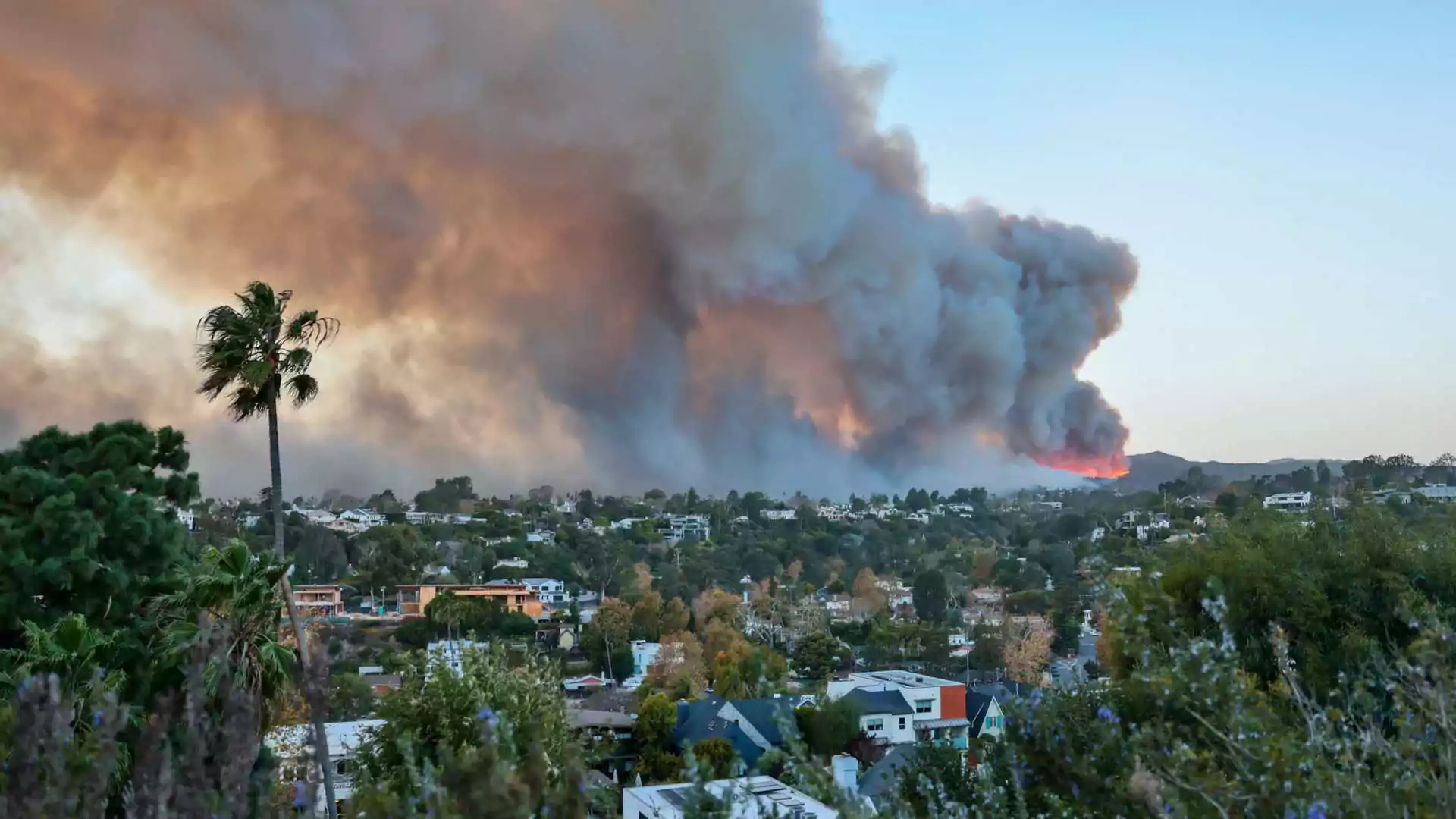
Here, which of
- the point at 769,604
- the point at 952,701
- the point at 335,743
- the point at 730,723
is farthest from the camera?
the point at 769,604

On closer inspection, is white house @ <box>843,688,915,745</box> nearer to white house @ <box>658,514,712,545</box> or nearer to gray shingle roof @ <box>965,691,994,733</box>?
gray shingle roof @ <box>965,691,994,733</box>

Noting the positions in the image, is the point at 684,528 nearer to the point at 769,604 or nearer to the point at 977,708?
the point at 769,604

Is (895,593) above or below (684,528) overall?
below

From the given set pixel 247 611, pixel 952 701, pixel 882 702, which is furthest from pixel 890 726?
pixel 247 611

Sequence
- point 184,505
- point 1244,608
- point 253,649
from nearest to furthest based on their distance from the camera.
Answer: point 253,649
point 1244,608
point 184,505

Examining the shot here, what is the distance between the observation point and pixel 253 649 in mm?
7855

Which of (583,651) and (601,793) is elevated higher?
(601,793)

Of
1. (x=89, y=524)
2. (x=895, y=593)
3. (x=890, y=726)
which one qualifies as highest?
(x=89, y=524)

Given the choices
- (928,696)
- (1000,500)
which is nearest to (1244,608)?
(928,696)

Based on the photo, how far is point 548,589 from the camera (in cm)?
5141

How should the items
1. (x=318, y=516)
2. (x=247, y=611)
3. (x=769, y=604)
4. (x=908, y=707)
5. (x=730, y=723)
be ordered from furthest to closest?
(x=318, y=516) < (x=769, y=604) < (x=908, y=707) < (x=730, y=723) < (x=247, y=611)

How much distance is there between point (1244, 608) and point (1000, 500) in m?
76.1

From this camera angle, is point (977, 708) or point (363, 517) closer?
point (977, 708)

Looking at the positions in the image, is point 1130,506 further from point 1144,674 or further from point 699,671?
point 1144,674
